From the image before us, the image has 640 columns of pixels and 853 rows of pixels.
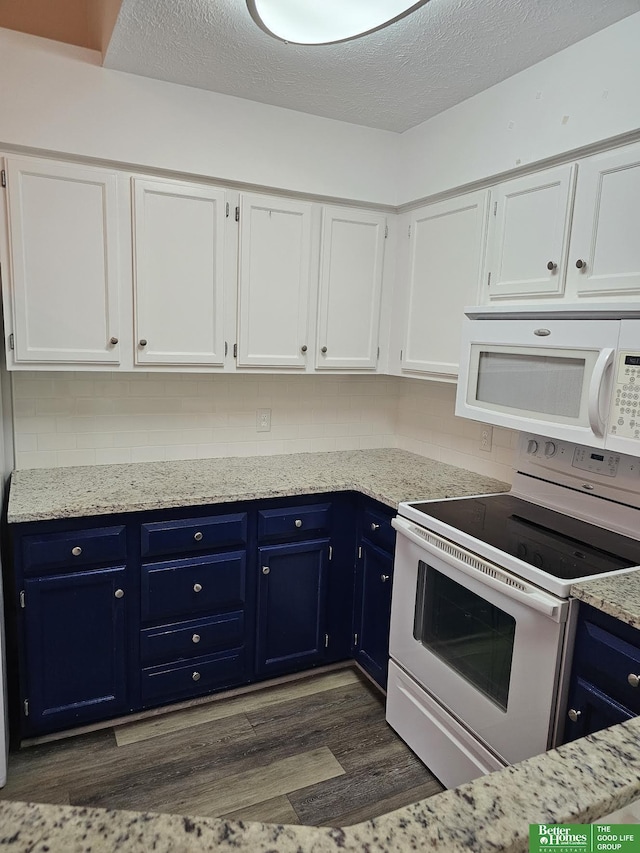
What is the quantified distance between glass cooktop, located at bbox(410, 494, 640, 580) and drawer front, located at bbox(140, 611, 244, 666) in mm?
950

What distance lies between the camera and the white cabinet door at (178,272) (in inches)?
89.8

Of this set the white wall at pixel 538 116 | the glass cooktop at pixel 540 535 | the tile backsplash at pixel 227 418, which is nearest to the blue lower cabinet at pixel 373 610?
the glass cooktop at pixel 540 535

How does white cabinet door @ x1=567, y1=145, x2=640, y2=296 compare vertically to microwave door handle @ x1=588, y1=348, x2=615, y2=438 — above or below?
above

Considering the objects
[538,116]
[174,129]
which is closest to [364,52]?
[538,116]

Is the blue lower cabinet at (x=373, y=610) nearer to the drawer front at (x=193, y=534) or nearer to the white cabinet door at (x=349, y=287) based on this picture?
the drawer front at (x=193, y=534)

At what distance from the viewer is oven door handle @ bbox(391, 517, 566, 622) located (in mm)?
1512

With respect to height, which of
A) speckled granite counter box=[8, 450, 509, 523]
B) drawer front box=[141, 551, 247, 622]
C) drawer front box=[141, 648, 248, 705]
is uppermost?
speckled granite counter box=[8, 450, 509, 523]

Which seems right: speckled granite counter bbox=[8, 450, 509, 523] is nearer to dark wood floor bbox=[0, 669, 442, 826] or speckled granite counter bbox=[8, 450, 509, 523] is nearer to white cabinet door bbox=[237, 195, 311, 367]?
white cabinet door bbox=[237, 195, 311, 367]

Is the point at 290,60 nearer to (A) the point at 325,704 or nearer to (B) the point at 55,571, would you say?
(B) the point at 55,571

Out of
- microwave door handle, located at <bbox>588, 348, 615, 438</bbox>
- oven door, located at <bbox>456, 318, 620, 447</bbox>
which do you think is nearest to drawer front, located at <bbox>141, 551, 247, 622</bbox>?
oven door, located at <bbox>456, 318, 620, 447</bbox>

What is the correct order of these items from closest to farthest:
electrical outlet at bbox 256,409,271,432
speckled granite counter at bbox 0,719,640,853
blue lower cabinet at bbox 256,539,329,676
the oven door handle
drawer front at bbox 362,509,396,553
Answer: speckled granite counter at bbox 0,719,640,853, the oven door handle, drawer front at bbox 362,509,396,553, blue lower cabinet at bbox 256,539,329,676, electrical outlet at bbox 256,409,271,432

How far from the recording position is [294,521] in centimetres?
241

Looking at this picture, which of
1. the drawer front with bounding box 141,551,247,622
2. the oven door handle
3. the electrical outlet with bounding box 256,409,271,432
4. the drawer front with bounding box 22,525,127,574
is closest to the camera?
the oven door handle

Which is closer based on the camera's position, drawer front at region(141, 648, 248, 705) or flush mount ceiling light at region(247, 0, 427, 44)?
flush mount ceiling light at region(247, 0, 427, 44)
